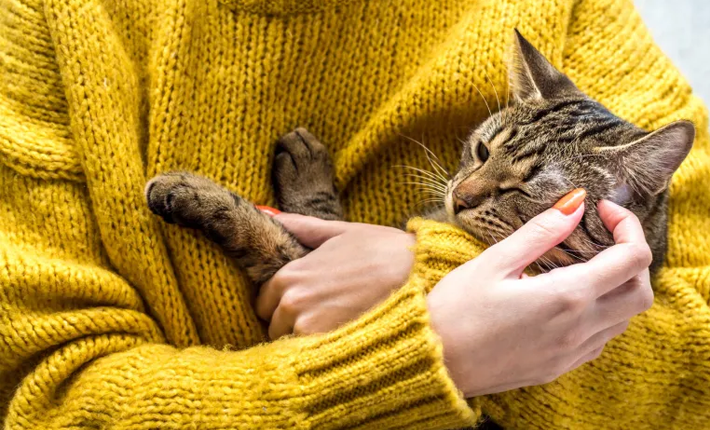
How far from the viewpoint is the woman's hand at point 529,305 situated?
83 cm

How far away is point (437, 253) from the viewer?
0.96 m

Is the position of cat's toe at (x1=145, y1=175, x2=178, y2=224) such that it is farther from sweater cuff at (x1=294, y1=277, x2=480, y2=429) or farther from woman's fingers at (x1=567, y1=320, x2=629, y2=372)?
woman's fingers at (x1=567, y1=320, x2=629, y2=372)

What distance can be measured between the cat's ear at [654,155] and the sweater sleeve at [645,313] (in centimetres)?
18

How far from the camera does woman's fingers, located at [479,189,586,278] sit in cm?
86

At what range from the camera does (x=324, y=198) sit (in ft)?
3.93

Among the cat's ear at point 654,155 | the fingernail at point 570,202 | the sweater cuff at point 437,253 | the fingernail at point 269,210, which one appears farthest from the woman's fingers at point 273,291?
the cat's ear at point 654,155

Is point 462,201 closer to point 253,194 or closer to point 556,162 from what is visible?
point 556,162

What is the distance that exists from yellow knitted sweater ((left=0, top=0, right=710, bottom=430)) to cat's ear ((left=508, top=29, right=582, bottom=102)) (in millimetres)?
36

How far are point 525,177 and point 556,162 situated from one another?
0.06 m

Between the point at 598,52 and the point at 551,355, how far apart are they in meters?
0.67

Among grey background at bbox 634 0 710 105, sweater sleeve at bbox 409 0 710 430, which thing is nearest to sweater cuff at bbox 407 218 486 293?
sweater sleeve at bbox 409 0 710 430

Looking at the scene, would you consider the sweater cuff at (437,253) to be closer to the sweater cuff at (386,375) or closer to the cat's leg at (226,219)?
the sweater cuff at (386,375)

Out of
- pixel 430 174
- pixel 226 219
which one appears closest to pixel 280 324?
pixel 226 219

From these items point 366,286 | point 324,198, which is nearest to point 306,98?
point 324,198
